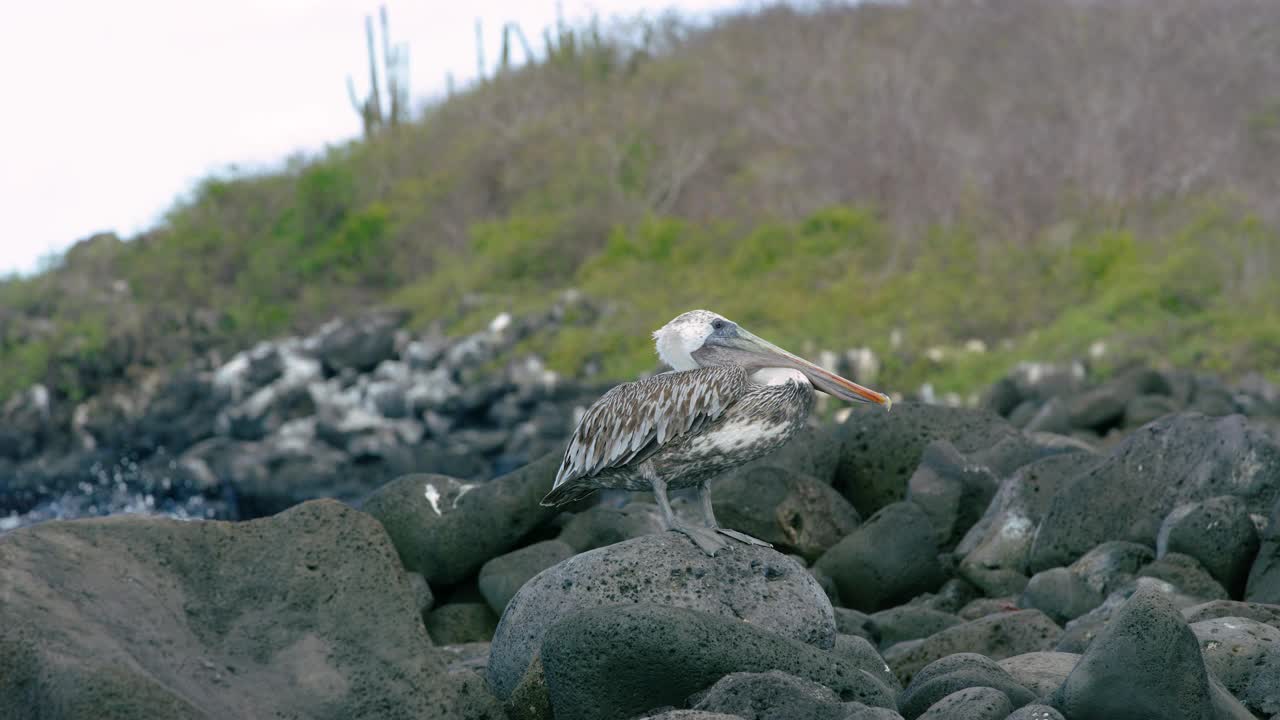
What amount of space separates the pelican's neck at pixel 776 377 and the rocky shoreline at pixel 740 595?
77cm

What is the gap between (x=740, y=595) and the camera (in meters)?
6.04

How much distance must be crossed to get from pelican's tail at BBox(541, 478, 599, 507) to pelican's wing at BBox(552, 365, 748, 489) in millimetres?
123

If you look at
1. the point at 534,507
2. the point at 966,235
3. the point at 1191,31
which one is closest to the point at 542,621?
the point at 534,507

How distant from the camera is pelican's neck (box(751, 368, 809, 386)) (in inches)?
236

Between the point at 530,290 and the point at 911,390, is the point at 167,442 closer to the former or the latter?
the point at 530,290

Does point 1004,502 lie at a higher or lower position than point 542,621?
lower

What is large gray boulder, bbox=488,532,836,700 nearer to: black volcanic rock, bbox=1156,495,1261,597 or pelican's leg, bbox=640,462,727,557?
pelican's leg, bbox=640,462,727,557

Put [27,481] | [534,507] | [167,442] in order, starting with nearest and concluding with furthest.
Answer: [534,507], [27,481], [167,442]

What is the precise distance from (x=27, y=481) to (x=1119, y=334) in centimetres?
2321

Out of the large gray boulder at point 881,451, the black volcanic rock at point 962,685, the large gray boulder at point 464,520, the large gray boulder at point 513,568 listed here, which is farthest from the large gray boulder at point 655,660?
the large gray boulder at point 881,451

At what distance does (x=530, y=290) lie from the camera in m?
40.0

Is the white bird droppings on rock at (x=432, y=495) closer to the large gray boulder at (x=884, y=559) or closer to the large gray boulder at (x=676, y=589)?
the large gray boulder at (x=884, y=559)

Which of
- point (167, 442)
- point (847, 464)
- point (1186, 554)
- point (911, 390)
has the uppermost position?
point (1186, 554)

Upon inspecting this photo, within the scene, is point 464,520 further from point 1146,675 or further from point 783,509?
point 1146,675
